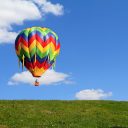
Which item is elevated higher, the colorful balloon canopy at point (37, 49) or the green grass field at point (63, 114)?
the colorful balloon canopy at point (37, 49)

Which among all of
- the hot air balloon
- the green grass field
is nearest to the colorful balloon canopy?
the hot air balloon

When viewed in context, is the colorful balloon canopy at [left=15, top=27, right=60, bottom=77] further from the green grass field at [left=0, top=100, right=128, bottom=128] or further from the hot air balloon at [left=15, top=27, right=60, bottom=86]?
the green grass field at [left=0, top=100, right=128, bottom=128]

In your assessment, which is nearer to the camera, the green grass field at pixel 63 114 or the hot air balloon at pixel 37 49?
the green grass field at pixel 63 114

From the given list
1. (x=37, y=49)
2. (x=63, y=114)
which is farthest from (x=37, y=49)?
(x=63, y=114)

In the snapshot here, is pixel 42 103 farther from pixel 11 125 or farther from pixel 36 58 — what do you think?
pixel 11 125

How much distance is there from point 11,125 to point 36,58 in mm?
22466

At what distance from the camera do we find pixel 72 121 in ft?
192

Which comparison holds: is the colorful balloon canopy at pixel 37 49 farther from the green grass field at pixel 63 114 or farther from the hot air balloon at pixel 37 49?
the green grass field at pixel 63 114

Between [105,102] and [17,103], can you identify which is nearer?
[17,103]

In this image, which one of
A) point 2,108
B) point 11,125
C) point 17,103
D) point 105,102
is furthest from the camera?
point 105,102

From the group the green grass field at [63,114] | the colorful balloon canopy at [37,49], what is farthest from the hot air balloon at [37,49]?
the green grass field at [63,114]

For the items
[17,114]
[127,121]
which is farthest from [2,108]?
[127,121]

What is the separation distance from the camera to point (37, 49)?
76.4m

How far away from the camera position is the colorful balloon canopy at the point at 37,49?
251 feet
